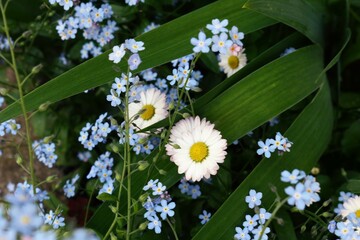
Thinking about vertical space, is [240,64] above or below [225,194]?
above

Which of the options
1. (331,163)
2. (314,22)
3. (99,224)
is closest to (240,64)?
(314,22)

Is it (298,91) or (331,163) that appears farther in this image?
(331,163)

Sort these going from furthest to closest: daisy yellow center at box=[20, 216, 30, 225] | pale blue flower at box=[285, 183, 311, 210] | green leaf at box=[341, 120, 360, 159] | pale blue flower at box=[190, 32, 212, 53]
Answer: green leaf at box=[341, 120, 360, 159]
pale blue flower at box=[190, 32, 212, 53]
pale blue flower at box=[285, 183, 311, 210]
daisy yellow center at box=[20, 216, 30, 225]

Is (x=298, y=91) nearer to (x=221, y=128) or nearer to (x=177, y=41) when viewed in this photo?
(x=221, y=128)

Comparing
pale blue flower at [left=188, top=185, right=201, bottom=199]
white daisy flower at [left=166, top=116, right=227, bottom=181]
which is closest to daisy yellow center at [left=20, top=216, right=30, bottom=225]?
white daisy flower at [left=166, top=116, right=227, bottom=181]

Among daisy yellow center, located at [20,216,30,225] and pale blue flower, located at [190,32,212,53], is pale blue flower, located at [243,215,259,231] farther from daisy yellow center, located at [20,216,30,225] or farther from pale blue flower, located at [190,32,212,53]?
daisy yellow center, located at [20,216,30,225]

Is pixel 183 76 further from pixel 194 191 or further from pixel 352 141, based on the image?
pixel 352 141

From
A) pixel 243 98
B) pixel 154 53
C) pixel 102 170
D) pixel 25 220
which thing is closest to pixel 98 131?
pixel 102 170
